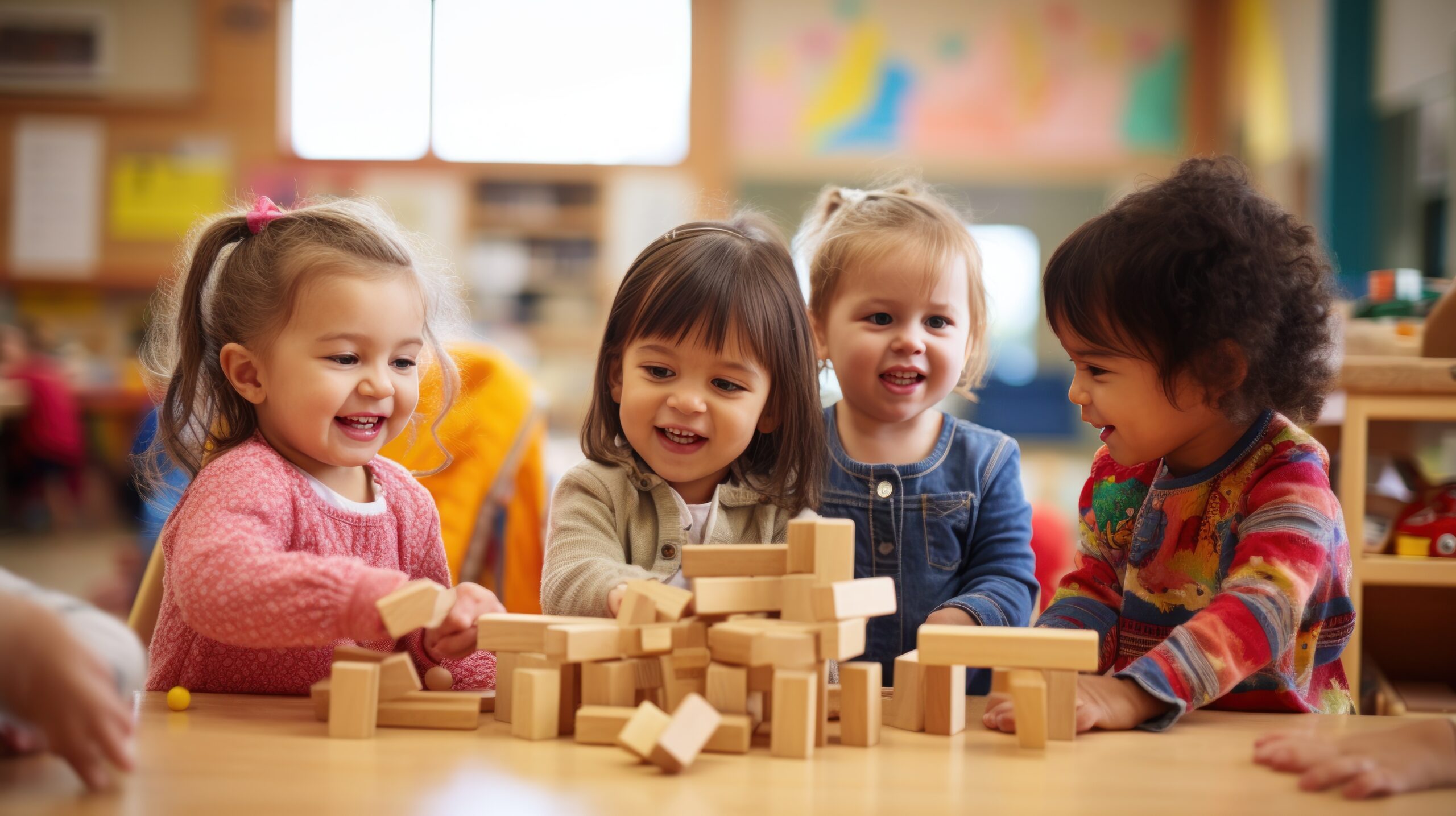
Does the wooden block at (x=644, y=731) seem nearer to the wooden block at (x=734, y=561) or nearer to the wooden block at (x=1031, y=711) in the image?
the wooden block at (x=734, y=561)

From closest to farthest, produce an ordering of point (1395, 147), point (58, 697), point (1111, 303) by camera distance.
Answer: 1. point (58, 697)
2. point (1111, 303)
3. point (1395, 147)

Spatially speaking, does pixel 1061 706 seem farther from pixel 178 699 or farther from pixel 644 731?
pixel 178 699

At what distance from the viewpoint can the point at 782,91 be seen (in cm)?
694

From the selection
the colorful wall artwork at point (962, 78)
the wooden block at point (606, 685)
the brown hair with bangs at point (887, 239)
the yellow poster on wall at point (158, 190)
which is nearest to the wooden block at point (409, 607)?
the wooden block at point (606, 685)

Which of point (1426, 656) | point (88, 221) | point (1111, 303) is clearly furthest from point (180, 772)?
point (88, 221)

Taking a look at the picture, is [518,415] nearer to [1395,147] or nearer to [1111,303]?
[1111,303]

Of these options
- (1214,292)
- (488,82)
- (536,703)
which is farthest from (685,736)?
(488,82)

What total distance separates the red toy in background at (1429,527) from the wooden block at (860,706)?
106 centimetres

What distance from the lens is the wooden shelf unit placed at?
1.42 metres

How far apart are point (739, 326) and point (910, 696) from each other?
15.5 inches

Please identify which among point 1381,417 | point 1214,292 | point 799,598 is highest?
point 1214,292

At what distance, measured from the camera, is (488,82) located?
273 inches

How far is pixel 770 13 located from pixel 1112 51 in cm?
208

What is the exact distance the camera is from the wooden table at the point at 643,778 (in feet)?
2.18
